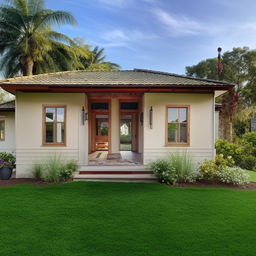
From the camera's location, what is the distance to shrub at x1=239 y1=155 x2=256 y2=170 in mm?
10688

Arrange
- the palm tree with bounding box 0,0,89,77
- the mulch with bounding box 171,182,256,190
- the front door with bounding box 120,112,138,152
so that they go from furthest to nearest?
the palm tree with bounding box 0,0,89,77 < the front door with bounding box 120,112,138,152 < the mulch with bounding box 171,182,256,190

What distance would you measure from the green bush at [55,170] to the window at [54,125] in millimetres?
738

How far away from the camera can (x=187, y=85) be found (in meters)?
7.02

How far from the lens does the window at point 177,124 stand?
7.54 m

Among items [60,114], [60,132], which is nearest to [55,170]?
[60,132]

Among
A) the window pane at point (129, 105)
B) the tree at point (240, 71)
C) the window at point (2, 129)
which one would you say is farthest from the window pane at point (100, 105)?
the tree at point (240, 71)

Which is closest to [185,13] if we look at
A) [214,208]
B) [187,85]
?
[187,85]

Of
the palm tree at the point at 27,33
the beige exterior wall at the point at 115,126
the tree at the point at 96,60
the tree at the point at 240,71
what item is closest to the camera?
the beige exterior wall at the point at 115,126

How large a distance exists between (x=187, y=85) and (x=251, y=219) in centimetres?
454

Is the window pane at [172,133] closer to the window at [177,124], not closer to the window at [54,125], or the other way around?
the window at [177,124]

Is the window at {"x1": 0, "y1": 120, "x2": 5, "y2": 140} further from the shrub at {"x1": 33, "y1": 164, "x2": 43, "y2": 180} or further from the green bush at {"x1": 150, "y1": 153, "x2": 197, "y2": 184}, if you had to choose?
the green bush at {"x1": 150, "y1": 153, "x2": 197, "y2": 184}

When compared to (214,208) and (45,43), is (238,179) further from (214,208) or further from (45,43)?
(45,43)

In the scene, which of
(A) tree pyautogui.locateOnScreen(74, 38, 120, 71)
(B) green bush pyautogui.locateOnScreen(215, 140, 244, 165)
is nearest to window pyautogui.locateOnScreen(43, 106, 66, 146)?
(B) green bush pyautogui.locateOnScreen(215, 140, 244, 165)

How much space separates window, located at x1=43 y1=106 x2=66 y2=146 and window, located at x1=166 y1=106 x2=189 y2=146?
4.03 meters
